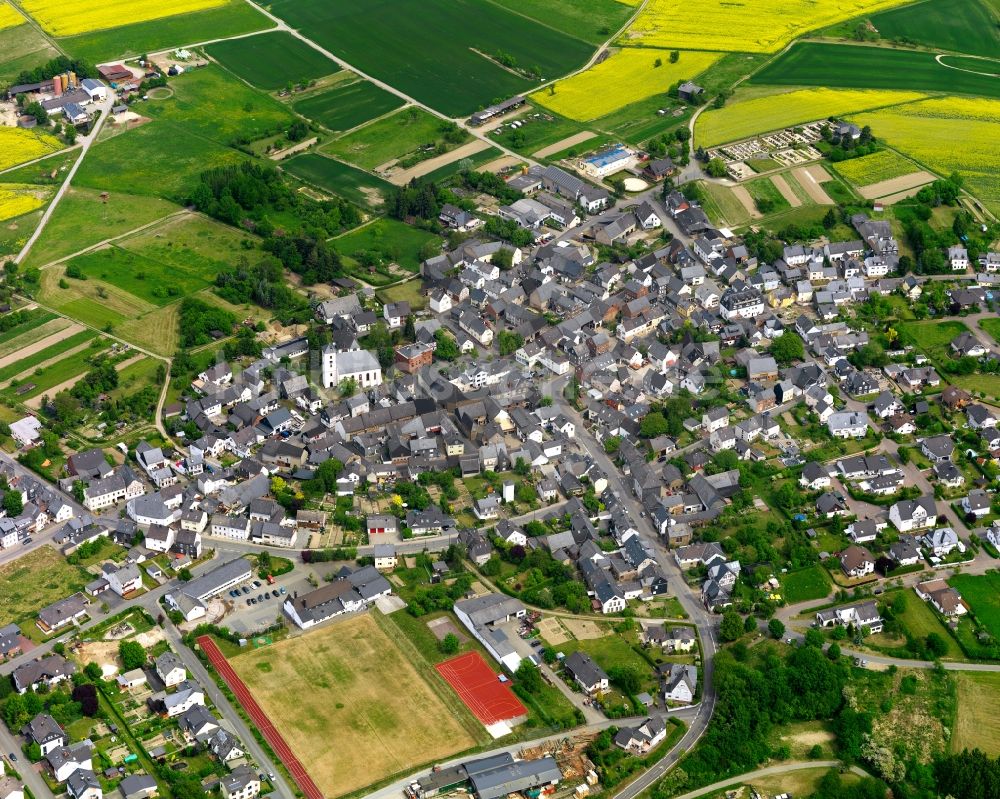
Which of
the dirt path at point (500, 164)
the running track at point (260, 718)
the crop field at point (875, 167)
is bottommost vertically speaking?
the running track at point (260, 718)

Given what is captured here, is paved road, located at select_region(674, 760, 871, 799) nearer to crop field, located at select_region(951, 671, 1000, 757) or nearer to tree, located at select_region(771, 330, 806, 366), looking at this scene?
crop field, located at select_region(951, 671, 1000, 757)

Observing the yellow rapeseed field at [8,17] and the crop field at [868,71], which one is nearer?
the crop field at [868,71]

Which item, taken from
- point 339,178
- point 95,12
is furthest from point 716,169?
point 95,12

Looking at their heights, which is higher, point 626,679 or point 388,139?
point 388,139

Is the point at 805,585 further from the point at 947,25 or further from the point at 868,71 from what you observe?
the point at 947,25

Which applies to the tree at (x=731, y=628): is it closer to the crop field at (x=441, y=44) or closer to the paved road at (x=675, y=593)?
the paved road at (x=675, y=593)

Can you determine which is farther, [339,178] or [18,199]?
[339,178]

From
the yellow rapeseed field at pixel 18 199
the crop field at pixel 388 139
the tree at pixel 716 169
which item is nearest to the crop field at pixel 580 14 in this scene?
the crop field at pixel 388 139
